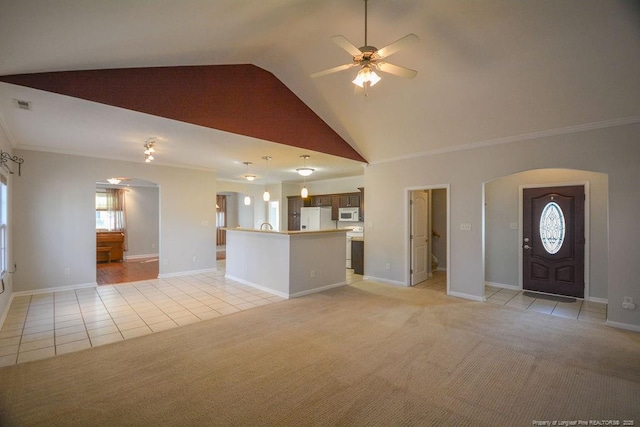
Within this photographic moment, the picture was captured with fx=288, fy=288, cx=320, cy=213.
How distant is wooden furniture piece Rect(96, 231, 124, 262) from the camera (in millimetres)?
8383

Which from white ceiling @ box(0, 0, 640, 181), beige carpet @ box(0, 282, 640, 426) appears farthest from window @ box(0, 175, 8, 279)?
beige carpet @ box(0, 282, 640, 426)

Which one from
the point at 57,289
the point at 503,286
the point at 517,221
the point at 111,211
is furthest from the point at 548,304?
the point at 111,211

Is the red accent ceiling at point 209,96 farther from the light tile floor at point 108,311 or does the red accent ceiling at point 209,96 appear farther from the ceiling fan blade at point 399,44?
the light tile floor at point 108,311

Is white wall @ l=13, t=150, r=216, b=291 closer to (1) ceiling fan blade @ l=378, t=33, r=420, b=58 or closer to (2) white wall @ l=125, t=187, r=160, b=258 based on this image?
(2) white wall @ l=125, t=187, r=160, b=258

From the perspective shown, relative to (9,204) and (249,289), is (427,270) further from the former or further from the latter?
(9,204)

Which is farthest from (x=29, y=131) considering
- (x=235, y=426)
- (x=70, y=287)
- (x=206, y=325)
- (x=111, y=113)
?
(x=235, y=426)

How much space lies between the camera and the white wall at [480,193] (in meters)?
3.56

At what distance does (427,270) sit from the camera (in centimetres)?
657

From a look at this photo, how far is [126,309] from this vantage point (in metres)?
4.32

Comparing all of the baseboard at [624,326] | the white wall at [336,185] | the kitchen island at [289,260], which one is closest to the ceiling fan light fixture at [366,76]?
the kitchen island at [289,260]

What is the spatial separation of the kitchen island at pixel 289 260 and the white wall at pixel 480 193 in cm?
101

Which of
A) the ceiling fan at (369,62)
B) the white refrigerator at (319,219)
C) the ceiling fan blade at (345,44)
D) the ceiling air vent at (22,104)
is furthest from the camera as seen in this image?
the white refrigerator at (319,219)

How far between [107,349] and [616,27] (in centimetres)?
590

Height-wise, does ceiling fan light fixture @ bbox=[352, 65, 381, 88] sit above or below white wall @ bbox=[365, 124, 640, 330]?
above
